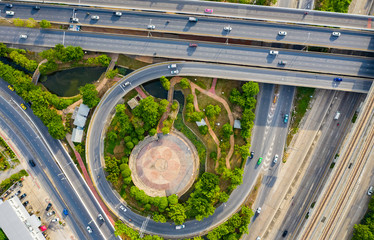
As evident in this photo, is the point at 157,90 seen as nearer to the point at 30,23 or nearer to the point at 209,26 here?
the point at 209,26

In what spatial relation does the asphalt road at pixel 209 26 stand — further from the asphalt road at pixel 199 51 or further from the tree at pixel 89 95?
the tree at pixel 89 95

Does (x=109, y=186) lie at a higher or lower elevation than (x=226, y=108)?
higher

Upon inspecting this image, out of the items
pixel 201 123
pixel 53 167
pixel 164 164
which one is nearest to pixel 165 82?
pixel 201 123

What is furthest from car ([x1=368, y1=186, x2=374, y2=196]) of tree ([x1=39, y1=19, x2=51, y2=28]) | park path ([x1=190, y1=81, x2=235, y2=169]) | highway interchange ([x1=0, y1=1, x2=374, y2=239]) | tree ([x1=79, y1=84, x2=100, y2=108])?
tree ([x1=39, y1=19, x2=51, y2=28])

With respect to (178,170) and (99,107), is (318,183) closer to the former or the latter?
(178,170)

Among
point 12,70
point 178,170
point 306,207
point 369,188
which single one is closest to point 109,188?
point 178,170

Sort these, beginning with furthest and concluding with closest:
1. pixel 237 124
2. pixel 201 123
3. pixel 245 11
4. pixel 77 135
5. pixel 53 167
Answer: pixel 53 167, pixel 77 135, pixel 201 123, pixel 237 124, pixel 245 11

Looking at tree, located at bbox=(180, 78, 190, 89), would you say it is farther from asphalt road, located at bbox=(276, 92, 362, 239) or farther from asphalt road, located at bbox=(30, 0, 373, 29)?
asphalt road, located at bbox=(276, 92, 362, 239)
